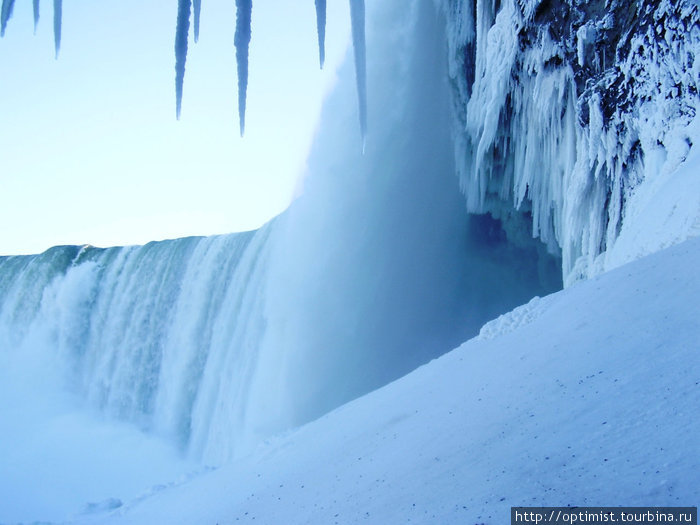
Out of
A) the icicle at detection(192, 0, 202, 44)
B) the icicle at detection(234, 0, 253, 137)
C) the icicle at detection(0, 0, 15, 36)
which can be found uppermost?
the icicle at detection(0, 0, 15, 36)

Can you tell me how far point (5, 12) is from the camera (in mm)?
4156

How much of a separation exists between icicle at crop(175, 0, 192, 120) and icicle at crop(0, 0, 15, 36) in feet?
4.72

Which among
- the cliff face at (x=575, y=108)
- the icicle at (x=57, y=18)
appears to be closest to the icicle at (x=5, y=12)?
the icicle at (x=57, y=18)

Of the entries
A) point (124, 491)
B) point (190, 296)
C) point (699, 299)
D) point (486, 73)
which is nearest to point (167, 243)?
point (190, 296)

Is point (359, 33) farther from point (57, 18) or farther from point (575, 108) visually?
point (575, 108)

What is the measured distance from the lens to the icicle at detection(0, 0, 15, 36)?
4.10 meters

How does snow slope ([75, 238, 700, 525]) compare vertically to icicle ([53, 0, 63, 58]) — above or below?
below

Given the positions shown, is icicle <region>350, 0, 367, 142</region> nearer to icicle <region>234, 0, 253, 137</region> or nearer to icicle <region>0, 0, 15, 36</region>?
icicle <region>234, 0, 253, 137</region>

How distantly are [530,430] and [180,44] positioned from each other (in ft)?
10.2

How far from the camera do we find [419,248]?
31.0 feet

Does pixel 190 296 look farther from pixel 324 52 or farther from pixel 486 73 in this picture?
pixel 324 52

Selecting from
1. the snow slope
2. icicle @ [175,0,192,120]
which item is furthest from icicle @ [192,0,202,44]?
the snow slope

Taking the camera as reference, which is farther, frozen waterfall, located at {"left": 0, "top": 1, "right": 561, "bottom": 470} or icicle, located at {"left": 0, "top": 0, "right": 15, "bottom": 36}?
frozen waterfall, located at {"left": 0, "top": 1, "right": 561, "bottom": 470}

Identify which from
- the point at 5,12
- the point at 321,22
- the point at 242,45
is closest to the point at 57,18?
the point at 5,12
